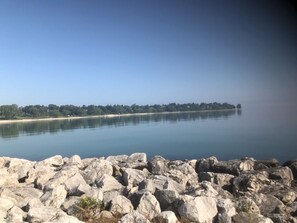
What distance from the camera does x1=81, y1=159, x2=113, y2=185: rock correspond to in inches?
349

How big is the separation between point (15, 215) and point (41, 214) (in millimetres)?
407

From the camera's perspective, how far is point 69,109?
113 metres

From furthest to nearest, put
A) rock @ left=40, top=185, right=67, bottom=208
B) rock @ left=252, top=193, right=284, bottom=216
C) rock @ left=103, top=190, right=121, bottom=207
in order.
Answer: rock @ left=252, top=193, right=284, bottom=216 → rock @ left=40, top=185, right=67, bottom=208 → rock @ left=103, top=190, right=121, bottom=207

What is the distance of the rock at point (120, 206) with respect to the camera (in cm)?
651

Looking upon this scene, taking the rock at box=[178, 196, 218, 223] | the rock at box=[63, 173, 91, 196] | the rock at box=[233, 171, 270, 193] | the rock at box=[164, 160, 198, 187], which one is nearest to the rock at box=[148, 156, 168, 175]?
the rock at box=[164, 160, 198, 187]

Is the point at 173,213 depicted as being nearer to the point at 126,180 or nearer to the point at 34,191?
the point at 126,180

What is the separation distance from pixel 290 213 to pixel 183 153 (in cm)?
1858

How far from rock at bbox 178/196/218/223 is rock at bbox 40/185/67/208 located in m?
2.32

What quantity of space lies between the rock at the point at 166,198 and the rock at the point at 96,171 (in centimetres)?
226

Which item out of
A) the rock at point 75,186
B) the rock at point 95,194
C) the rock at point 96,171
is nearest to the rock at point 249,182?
the rock at point 96,171

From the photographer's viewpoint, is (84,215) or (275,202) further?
(275,202)

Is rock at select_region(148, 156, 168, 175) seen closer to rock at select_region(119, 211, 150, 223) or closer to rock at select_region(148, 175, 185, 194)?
rock at select_region(148, 175, 185, 194)

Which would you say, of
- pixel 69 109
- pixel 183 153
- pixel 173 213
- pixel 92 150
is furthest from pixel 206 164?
pixel 69 109

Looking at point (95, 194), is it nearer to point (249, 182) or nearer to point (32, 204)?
point (32, 204)
